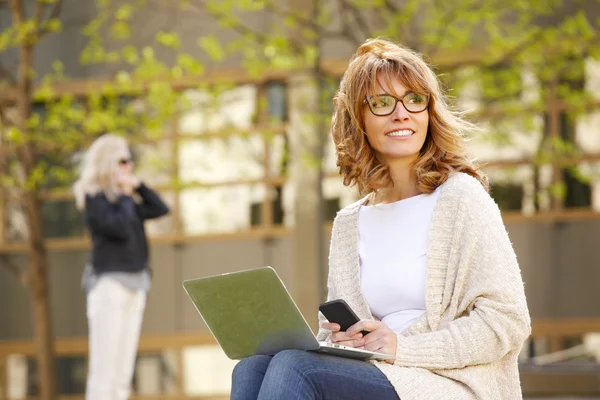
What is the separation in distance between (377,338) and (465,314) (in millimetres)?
288

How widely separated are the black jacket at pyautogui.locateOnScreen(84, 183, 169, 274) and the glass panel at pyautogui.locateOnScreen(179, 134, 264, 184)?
5.25 m

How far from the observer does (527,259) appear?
41.5 ft

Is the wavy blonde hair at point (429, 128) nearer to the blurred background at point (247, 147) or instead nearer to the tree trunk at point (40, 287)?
the blurred background at point (247, 147)

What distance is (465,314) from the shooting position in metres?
3.27

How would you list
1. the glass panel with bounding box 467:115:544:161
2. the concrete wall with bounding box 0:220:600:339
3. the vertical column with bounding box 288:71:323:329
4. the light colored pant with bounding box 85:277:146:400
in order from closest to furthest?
the light colored pant with bounding box 85:277:146:400 < the vertical column with bounding box 288:71:323:329 < the glass panel with bounding box 467:115:544:161 < the concrete wall with bounding box 0:220:600:339

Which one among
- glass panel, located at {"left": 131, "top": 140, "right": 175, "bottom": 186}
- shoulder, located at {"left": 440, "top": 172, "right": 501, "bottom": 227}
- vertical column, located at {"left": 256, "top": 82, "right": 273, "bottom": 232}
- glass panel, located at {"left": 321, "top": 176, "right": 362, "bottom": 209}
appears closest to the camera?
shoulder, located at {"left": 440, "top": 172, "right": 501, "bottom": 227}

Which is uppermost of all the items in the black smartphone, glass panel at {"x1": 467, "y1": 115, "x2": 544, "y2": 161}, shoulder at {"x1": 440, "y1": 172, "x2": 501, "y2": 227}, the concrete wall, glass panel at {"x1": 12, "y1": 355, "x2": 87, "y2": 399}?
glass panel at {"x1": 467, "y1": 115, "x2": 544, "y2": 161}

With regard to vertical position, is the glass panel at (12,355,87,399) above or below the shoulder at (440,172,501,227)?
below

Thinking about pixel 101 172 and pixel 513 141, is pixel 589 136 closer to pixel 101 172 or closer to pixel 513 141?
pixel 513 141

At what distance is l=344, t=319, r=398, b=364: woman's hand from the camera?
316 cm

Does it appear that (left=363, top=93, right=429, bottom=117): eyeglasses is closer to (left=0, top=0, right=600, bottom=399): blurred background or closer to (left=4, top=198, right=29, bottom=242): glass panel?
(left=0, top=0, right=600, bottom=399): blurred background

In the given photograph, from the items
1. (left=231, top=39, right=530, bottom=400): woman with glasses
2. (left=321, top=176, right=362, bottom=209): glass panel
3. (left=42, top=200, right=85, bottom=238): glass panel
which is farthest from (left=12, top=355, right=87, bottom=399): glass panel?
(left=231, top=39, right=530, bottom=400): woman with glasses

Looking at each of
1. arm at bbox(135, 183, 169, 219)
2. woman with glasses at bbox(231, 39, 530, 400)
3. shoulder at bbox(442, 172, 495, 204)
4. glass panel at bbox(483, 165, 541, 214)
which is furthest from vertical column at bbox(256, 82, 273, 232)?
shoulder at bbox(442, 172, 495, 204)

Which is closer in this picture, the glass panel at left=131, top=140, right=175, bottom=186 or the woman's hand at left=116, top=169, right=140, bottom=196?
the woman's hand at left=116, top=169, right=140, bottom=196
